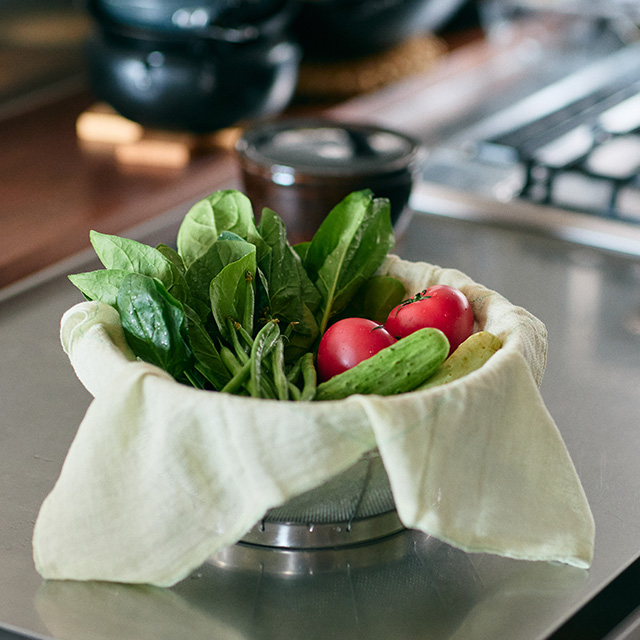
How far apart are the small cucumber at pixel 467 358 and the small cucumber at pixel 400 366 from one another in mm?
17

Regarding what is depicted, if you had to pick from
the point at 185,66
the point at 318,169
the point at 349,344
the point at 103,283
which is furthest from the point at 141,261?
the point at 185,66

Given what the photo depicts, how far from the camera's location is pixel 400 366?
0.53 metres

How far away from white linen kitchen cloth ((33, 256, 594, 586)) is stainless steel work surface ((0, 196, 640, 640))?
22 mm

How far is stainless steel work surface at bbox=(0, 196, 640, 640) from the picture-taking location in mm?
522

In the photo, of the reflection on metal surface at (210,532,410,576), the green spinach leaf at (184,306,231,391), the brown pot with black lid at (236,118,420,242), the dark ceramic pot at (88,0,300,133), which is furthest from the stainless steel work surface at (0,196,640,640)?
the dark ceramic pot at (88,0,300,133)

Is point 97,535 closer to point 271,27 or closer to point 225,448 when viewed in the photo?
point 225,448

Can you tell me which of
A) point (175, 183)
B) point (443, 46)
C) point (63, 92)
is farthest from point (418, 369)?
point (443, 46)

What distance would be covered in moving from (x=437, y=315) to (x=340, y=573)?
0.16 meters

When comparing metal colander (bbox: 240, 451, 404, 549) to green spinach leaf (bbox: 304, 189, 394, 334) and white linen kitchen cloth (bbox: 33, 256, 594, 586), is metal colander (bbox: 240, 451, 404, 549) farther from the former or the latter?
green spinach leaf (bbox: 304, 189, 394, 334)

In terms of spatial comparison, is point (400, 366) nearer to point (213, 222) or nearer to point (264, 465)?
point (264, 465)

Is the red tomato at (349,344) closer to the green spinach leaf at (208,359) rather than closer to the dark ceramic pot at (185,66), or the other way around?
the green spinach leaf at (208,359)

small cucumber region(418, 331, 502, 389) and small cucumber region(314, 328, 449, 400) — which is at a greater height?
small cucumber region(314, 328, 449, 400)

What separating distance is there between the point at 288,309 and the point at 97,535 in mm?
196

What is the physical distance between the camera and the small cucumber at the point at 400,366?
527 mm
